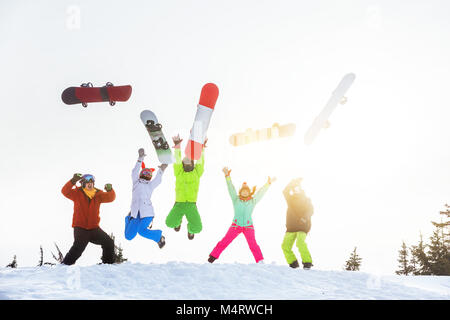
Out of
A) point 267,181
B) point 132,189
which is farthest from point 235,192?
point 132,189

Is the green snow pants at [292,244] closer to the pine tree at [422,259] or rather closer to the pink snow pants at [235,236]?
the pink snow pants at [235,236]

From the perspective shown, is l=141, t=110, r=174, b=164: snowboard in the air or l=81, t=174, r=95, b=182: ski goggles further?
l=141, t=110, r=174, b=164: snowboard in the air

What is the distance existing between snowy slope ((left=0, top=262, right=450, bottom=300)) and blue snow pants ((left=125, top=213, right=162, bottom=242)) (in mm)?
1093

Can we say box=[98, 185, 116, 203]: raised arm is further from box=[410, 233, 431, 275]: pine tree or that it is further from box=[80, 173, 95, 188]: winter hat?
box=[410, 233, 431, 275]: pine tree

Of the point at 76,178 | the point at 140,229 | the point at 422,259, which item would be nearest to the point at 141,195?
the point at 140,229

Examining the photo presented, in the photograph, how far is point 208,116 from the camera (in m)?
9.62

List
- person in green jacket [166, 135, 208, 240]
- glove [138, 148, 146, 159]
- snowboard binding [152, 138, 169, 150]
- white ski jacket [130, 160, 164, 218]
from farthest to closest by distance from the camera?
snowboard binding [152, 138, 169, 150] < person in green jacket [166, 135, 208, 240] < glove [138, 148, 146, 159] < white ski jacket [130, 160, 164, 218]

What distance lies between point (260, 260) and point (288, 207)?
124 cm

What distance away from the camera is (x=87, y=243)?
25.8ft

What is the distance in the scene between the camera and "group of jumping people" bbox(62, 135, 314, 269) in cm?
791

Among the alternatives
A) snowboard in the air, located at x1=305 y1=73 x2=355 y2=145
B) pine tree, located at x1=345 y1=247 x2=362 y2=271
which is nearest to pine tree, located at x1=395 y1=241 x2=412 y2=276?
pine tree, located at x1=345 y1=247 x2=362 y2=271

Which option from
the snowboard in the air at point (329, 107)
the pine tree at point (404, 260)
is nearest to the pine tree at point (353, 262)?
the pine tree at point (404, 260)

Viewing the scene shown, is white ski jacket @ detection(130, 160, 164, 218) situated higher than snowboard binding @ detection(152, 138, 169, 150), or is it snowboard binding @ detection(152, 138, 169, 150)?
snowboard binding @ detection(152, 138, 169, 150)
